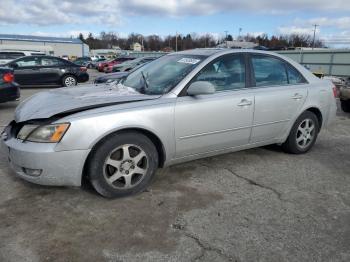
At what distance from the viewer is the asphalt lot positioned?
2.59 m

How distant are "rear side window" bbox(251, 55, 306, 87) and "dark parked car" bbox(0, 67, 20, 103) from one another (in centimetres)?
661

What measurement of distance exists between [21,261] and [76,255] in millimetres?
391

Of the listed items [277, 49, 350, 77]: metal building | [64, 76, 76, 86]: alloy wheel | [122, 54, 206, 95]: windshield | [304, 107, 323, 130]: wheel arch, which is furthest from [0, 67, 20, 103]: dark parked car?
[277, 49, 350, 77]: metal building

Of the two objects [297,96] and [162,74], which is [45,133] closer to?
[162,74]

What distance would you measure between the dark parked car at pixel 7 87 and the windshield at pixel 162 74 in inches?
199

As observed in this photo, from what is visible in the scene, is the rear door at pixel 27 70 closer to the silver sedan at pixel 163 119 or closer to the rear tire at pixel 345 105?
the silver sedan at pixel 163 119

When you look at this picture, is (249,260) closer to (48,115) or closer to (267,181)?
(267,181)

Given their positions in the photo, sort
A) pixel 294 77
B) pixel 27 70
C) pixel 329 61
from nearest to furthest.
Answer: pixel 294 77, pixel 27 70, pixel 329 61

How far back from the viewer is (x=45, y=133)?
10.2 ft

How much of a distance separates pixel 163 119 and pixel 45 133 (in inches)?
46.2

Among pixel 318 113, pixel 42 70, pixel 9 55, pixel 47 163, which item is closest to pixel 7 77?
pixel 42 70

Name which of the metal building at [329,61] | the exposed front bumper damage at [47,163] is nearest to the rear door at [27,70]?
the exposed front bumper damage at [47,163]

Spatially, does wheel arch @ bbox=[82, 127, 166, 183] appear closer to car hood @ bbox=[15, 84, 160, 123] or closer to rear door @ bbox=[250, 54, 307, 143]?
car hood @ bbox=[15, 84, 160, 123]

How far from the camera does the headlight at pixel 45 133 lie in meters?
3.06
